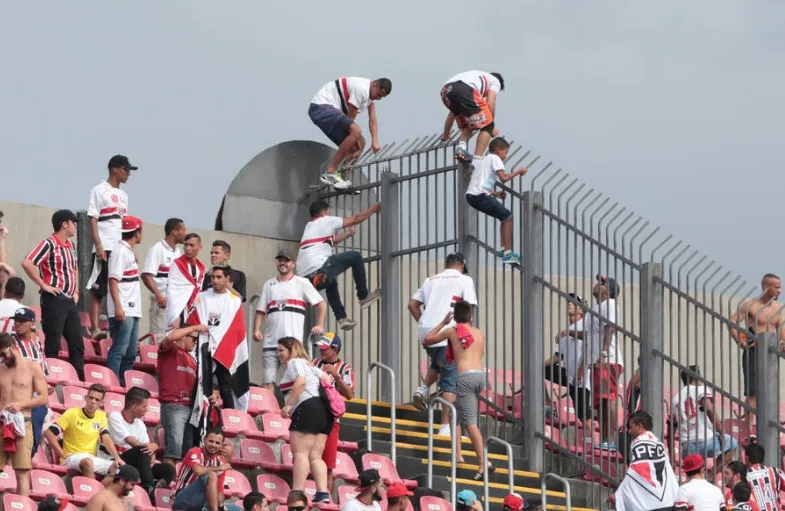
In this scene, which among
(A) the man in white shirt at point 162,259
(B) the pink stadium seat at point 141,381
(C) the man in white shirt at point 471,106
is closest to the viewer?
(B) the pink stadium seat at point 141,381

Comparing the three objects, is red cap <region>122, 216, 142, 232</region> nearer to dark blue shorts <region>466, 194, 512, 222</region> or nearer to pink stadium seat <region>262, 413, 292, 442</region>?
pink stadium seat <region>262, 413, 292, 442</region>

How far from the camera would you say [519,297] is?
2033 cm

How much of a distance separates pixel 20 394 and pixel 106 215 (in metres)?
3.53

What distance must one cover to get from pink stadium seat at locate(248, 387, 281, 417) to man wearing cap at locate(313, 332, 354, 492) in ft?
2.50

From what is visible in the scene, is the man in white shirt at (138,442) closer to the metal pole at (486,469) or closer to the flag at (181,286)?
the flag at (181,286)

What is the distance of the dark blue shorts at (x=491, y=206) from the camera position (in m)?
18.9

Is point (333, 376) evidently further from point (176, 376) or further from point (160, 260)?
point (160, 260)

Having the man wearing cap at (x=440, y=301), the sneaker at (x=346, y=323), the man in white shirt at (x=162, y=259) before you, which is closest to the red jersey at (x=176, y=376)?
the man in white shirt at (x=162, y=259)

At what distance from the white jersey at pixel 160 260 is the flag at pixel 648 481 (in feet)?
15.9

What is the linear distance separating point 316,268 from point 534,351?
90.4 inches

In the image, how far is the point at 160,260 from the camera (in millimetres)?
18375

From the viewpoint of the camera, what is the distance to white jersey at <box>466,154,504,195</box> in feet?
62.1

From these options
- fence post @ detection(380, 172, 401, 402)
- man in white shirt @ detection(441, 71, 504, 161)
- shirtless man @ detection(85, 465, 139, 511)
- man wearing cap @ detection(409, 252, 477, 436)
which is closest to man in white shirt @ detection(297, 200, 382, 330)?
fence post @ detection(380, 172, 401, 402)

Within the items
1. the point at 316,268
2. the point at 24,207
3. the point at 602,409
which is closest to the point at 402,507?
the point at 602,409
